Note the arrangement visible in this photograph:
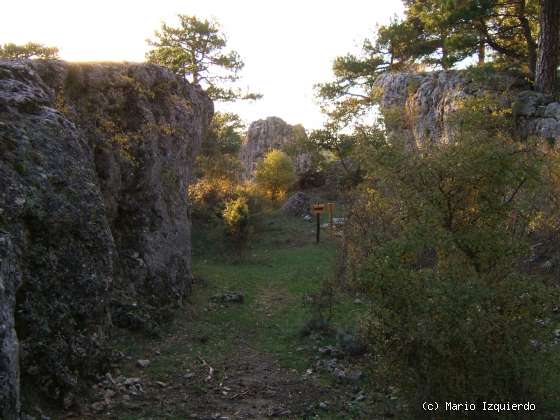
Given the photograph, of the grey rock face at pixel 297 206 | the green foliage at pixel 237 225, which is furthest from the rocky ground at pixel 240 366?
the grey rock face at pixel 297 206

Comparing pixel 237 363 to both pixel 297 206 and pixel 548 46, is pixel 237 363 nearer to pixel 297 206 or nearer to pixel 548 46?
pixel 548 46

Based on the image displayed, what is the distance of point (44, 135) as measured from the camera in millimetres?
6637

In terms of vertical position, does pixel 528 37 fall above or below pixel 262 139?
above

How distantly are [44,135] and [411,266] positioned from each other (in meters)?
5.01

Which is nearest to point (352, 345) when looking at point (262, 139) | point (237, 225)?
point (237, 225)

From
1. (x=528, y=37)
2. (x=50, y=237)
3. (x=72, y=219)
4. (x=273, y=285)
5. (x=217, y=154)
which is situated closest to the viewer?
(x=50, y=237)

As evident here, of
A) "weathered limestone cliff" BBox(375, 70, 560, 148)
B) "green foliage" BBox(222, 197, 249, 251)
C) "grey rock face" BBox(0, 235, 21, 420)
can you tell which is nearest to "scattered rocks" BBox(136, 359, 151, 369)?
"grey rock face" BBox(0, 235, 21, 420)

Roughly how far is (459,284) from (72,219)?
467 centimetres

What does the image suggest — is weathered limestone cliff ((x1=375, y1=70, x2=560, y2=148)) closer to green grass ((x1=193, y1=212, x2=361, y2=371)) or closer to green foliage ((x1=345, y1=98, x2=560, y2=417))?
green grass ((x1=193, y1=212, x2=361, y2=371))

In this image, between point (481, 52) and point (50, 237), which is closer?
point (50, 237)

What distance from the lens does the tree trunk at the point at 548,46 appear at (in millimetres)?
→ 16906

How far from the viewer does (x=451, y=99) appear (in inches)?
762

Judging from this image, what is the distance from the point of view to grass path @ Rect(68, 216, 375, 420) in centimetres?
636

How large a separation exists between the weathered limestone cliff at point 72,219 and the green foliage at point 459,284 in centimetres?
345
